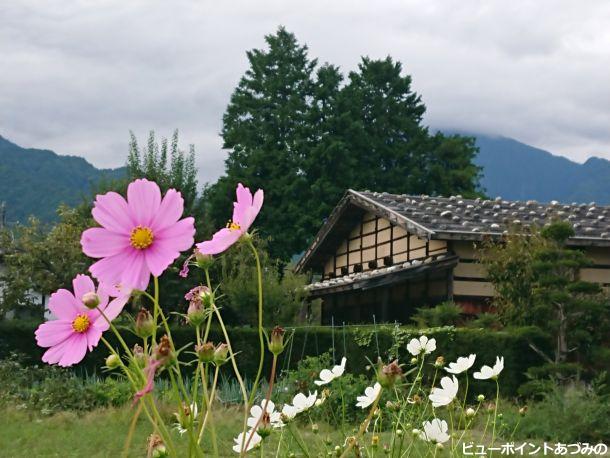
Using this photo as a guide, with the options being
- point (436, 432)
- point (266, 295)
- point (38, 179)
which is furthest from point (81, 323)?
point (38, 179)

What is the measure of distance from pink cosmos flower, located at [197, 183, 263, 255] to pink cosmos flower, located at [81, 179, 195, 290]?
17cm

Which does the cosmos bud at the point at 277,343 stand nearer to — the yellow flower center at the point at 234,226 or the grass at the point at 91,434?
the yellow flower center at the point at 234,226

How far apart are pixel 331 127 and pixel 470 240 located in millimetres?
15895

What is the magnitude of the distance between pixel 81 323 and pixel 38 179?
121748 mm

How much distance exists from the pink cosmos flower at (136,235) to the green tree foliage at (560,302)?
1126 cm

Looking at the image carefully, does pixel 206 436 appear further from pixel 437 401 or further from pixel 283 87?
pixel 283 87

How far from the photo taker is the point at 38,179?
388ft

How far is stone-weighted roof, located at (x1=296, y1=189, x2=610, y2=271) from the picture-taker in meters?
18.2

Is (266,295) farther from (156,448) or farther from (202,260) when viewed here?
(156,448)

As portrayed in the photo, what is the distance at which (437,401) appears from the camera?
7.36 ft

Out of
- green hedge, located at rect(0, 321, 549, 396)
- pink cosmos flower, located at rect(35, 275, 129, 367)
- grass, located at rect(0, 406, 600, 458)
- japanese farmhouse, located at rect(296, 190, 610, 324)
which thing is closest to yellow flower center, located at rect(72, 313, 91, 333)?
pink cosmos flower, located at rect(35, 275, 129, 367)

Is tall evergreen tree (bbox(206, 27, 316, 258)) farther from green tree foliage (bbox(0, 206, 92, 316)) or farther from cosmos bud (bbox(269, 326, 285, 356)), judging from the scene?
cosmos bud (bbox(269, 326, 285, 356))

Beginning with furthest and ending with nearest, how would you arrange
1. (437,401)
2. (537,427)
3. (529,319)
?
Answer: 1. (529,319)
2. (537,427)
3. (437,401)

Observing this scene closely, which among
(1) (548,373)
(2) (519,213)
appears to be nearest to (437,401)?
(1) (548,373)
